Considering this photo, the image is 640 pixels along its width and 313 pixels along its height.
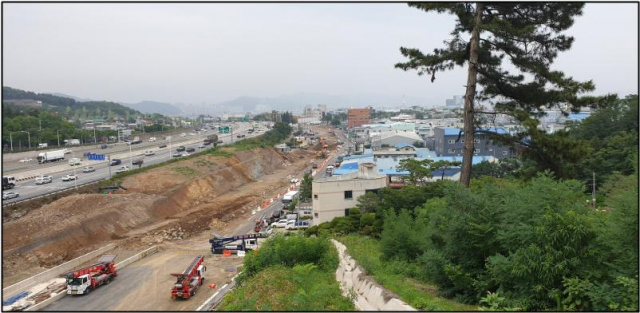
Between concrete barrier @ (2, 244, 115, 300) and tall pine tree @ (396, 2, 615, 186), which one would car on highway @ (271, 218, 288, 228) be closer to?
concrete barrier @ (2, 244, 115, 300)

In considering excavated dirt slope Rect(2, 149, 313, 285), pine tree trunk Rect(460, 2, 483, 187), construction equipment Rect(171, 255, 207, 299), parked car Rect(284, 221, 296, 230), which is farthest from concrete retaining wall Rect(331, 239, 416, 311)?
excavated dirt slope Rect(2, 149, 313, 285)

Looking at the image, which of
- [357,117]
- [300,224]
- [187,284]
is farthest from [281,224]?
[357,117]

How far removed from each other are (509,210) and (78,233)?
25.2 meters

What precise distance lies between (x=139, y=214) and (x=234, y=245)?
1070 centimetres

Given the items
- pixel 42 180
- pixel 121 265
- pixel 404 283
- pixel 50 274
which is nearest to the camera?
pixel 404 283

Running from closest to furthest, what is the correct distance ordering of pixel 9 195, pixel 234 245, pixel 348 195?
1. pixel 348 195
2. pixel 234 245
3. pixel 9 195

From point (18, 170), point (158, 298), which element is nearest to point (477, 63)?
point (158, 298)

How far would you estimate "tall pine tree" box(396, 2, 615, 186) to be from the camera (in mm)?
9409

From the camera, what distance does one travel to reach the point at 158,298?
16484 millimetres

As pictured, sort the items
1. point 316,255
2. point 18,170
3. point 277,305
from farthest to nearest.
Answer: point 18,170, point 316,255, point 277,305

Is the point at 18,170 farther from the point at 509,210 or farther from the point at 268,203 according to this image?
the point at 509,210

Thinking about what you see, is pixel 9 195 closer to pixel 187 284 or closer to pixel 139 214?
pixel 139 214

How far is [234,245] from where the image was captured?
22.8 metres

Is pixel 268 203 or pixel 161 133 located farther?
pixel 161 133
